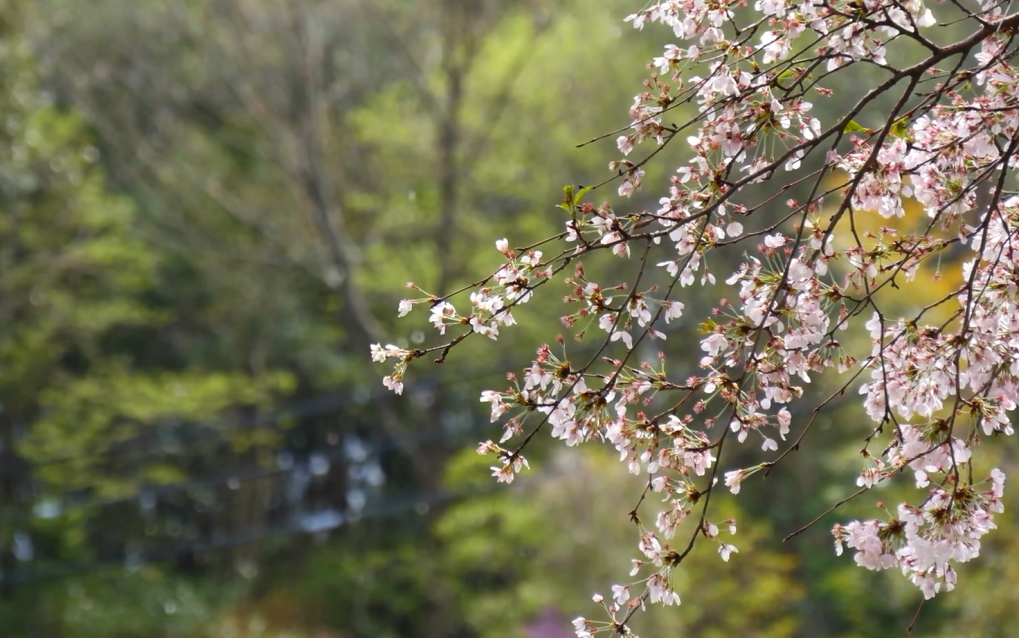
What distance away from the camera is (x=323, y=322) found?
1090cm

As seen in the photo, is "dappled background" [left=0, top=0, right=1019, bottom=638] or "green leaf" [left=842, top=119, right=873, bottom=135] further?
"dappled background" [left=0, top=0, right=1019, bottom=638]

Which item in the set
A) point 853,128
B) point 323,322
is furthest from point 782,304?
point 323,322

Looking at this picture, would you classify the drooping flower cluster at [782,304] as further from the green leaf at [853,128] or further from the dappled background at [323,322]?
the dappled background at [323,322]

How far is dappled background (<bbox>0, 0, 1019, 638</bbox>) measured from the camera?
816 cm

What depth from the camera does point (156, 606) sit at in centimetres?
913

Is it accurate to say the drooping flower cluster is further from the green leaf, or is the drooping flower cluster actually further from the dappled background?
the dappled background

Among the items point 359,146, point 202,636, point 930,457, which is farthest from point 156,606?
point 930,457

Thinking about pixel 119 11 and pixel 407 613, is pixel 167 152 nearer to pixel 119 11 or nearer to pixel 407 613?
pixel 119 11

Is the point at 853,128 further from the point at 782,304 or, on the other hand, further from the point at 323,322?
the point at 323,322

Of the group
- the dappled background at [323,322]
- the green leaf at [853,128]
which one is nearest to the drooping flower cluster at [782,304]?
the green leaf at [853,128]

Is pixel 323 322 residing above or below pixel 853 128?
above

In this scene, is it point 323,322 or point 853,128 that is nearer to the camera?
point 853,128

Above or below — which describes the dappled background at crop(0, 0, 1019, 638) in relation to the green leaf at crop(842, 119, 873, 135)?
above

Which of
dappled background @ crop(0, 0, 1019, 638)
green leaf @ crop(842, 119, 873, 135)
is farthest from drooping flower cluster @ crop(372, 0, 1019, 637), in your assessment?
dappled background @ crop(0, 0, 1019, 638)
